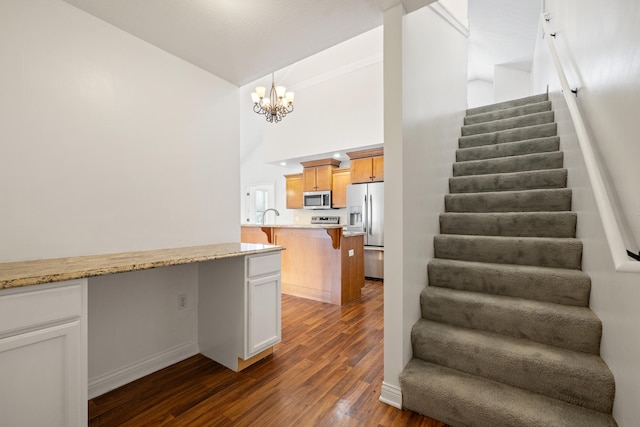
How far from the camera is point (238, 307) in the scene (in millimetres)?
2039

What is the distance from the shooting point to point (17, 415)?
1.07 meters

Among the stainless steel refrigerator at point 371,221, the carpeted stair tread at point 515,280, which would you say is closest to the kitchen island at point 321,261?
the stainless steel refrigerator at point 371,221

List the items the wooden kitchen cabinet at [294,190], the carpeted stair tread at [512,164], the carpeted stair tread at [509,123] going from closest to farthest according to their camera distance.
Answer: the carpeted stair tread at [512,164], the carpeted stair tread at [509,123], the wooden kitchen cabinet at [294,190]

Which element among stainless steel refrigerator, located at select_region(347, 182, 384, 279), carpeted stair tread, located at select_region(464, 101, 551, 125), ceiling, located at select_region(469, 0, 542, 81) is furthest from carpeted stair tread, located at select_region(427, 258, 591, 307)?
ceiling, located at select_region(469, 0, 542, 81)

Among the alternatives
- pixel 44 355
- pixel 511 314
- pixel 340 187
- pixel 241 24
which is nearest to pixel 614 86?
pixel 511 314

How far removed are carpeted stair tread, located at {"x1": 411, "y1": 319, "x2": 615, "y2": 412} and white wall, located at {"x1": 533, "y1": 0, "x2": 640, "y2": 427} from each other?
0.07m

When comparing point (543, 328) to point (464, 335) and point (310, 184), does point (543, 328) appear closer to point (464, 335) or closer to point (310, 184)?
point (464, 335)

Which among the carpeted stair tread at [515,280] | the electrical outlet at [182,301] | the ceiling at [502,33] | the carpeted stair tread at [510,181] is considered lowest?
the electrical outlet at [182,301]

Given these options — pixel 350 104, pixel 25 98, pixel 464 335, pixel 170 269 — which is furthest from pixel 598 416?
pixel 350 104

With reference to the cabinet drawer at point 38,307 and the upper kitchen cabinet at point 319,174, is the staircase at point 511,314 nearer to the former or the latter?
the cabinet drawer at point 38,307

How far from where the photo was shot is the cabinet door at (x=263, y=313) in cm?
204

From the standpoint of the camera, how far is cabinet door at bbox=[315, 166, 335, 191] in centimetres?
603

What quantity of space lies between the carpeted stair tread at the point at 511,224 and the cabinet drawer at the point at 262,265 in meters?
1.53

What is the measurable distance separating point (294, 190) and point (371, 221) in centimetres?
252
